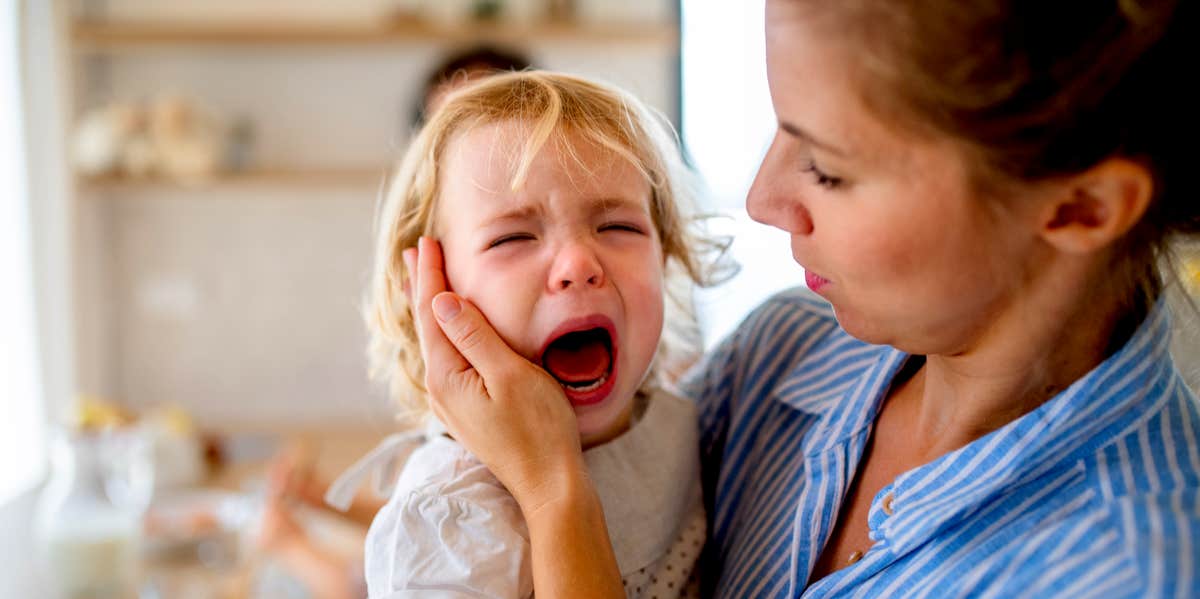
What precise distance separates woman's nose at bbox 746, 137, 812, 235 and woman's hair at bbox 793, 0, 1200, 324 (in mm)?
116

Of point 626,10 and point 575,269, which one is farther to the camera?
point 626,10

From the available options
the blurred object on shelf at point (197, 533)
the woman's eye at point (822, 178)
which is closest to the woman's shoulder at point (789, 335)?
the woman's eye at point (822, 178)

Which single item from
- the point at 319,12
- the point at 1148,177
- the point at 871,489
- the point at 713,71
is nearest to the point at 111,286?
the point at 319,12

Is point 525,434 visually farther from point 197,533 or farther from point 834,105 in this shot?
point 197,533

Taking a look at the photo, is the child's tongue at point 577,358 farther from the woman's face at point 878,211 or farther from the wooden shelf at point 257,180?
the wooden shelf at point 257,180

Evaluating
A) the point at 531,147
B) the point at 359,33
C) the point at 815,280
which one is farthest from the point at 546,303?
the point at 359,33

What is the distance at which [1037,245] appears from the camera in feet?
2.44

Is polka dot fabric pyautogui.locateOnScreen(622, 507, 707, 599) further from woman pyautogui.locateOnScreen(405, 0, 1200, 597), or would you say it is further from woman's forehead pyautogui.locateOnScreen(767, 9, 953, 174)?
woman's forehead pyautogui.locateOnScreen(767, 9, 953, 174)

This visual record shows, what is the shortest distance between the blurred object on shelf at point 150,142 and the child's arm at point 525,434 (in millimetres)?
2693

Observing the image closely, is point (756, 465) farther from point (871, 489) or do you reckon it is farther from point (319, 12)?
point (319, 12)

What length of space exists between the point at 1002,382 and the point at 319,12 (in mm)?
3388

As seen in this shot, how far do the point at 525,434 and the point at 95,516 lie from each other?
1619 millimetres

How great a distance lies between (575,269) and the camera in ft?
3.11

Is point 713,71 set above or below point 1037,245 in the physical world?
above
